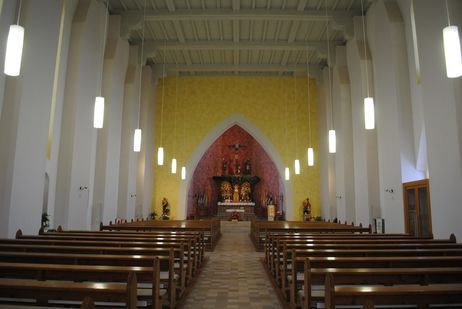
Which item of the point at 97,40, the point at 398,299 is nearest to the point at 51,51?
the point at 97,40

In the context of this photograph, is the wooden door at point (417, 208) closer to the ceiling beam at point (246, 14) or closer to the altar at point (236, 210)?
the ceiling beam at point (246, 14)

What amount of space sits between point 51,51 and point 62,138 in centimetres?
219

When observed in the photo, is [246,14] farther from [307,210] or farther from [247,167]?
[247,167]

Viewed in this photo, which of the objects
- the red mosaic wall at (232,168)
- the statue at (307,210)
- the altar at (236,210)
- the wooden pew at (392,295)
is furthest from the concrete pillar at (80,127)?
the red mosaic wall at (232,168)

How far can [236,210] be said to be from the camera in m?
16.9

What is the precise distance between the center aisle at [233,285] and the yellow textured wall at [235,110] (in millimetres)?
7845

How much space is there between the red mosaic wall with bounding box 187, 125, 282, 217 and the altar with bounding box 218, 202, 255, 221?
1464mm

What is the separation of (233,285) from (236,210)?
480 inches

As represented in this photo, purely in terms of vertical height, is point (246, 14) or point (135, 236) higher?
point (246, 14)

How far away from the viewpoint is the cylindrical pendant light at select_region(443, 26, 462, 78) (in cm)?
366

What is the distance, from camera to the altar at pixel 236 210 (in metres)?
16.9

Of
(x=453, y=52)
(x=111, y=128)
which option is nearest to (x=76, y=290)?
(x=453, y=52)

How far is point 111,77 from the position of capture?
9.66 m

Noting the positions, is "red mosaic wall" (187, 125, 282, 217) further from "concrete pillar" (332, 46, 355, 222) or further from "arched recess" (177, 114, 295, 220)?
"concrete pillar" (332, 46, 355, 222)
